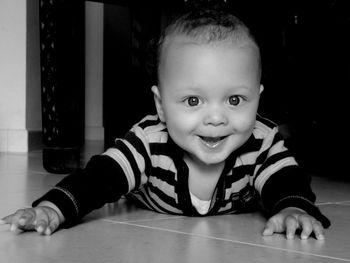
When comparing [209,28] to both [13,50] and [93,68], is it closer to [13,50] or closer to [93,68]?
[13,50]

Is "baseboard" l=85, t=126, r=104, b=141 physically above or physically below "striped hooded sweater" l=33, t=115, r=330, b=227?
below

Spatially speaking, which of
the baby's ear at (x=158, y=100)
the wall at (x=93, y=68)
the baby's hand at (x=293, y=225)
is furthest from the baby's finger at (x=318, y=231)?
the wall at (x=93, y=68)

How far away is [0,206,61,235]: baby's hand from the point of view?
79 cm

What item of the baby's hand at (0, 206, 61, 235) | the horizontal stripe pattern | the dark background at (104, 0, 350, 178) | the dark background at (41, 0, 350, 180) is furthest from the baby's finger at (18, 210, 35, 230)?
the dark background at (104, 0, 350, 178)

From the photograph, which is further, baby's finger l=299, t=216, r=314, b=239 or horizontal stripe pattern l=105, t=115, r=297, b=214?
horizontal stripe pattern l=105, t=115, r=297, b=214

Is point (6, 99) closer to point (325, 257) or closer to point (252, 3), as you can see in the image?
point (252, 3)

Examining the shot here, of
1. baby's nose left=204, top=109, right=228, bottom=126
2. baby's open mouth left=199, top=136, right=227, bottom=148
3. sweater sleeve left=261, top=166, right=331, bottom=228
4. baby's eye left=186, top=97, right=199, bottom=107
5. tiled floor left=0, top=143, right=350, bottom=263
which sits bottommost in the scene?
tiled floor left=0, top=143, right=350, bottom=263

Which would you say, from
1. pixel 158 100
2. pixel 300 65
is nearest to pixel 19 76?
pixel 300 65

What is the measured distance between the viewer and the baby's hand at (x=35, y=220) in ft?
2.58

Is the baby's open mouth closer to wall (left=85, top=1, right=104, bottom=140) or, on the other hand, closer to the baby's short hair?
the baby's short hair

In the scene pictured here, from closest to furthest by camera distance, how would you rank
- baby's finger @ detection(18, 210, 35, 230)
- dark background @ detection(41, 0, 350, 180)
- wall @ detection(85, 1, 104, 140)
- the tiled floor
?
the tiled floor < baby's finger @ detection(18, 210, 35, 230) < dark background @ detection(41, 0, 350, 180) < wall @ detection(85, 1, 104, 140)

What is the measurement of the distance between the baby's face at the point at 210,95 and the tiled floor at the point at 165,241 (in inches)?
4.6

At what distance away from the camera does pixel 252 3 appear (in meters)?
1.40

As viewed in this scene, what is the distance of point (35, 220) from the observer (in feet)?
2.65
